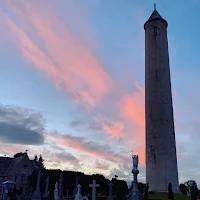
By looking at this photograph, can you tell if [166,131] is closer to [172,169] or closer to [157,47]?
[172,169]

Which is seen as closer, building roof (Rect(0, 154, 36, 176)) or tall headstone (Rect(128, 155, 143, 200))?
tall headstone (Rect(128, 155, 143, 200))

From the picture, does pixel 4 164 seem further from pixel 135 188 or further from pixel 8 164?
pixel 135 188

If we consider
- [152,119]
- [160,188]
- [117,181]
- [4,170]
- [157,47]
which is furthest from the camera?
[4,170]

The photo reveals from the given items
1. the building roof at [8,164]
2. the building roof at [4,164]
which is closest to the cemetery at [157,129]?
the building roof at [8,164]

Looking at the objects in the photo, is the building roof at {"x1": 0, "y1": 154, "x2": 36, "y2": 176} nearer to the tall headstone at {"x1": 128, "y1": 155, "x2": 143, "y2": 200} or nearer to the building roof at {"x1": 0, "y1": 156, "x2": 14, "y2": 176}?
the building roof at {"x1": 0, "y1": 156, "x2": 14, "y2": 176}

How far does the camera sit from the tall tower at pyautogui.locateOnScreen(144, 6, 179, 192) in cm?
4362

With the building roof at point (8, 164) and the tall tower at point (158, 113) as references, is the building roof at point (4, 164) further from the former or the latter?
the tall tower at point (158, 113)

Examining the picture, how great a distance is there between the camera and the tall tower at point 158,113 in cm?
4362

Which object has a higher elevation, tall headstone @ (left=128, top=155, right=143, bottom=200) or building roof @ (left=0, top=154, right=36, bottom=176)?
building roof @ (left=0, top=154, right=36, bottom=176)

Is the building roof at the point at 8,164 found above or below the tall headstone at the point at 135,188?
above

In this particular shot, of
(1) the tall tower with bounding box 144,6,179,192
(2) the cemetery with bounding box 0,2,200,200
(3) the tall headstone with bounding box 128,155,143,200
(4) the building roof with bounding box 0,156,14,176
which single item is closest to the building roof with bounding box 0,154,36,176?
(4) the building roof with bounding box 0,156,14,176

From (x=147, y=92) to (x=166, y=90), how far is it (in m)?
3.45

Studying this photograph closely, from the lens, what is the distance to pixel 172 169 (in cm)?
4397

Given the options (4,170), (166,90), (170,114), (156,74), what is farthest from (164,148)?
(4,170)
